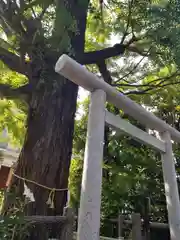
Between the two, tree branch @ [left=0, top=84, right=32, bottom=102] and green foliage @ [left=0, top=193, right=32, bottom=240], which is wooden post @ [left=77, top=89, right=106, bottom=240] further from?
tree branch @ [left=0, top=84, right=32, bottom=102]

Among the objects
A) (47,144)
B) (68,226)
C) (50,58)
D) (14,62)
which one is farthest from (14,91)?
(68,226)

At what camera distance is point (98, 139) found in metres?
1.57

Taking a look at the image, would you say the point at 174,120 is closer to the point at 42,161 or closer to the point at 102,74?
the point at 102,74

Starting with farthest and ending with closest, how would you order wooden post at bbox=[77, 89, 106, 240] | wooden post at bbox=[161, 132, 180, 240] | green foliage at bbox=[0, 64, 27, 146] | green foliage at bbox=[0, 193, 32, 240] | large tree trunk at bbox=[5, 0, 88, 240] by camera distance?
green foliage at bbox=[0, 64, 27, 146], large tree trunk at bbox=[5, 0, 88, 240], wooden post at bbox=[161, 132, 180, 240], wooden post at bbox=[77, 89, 106, 240], green foliage at bbox=[0, 193, 32, 240]

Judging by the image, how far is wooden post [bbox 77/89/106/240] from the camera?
4.48ft

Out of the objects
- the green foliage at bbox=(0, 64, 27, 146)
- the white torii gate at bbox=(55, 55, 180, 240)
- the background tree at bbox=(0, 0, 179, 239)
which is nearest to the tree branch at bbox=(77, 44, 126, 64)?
the background tree at bbox=(0, 0, 179, 239)

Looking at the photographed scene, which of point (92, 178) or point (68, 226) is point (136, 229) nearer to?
point (68, 226)

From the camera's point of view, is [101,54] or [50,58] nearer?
[50,58]

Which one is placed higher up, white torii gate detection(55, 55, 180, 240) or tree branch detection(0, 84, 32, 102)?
tree branch detection(0, 84, 32, 102)

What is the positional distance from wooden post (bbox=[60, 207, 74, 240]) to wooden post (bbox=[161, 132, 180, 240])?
2.89 feet

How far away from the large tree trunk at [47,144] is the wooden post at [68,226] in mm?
307

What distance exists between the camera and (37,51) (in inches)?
95.2

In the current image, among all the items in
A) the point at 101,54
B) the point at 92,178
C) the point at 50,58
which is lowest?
the point at 92,178

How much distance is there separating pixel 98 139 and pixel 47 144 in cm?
91
